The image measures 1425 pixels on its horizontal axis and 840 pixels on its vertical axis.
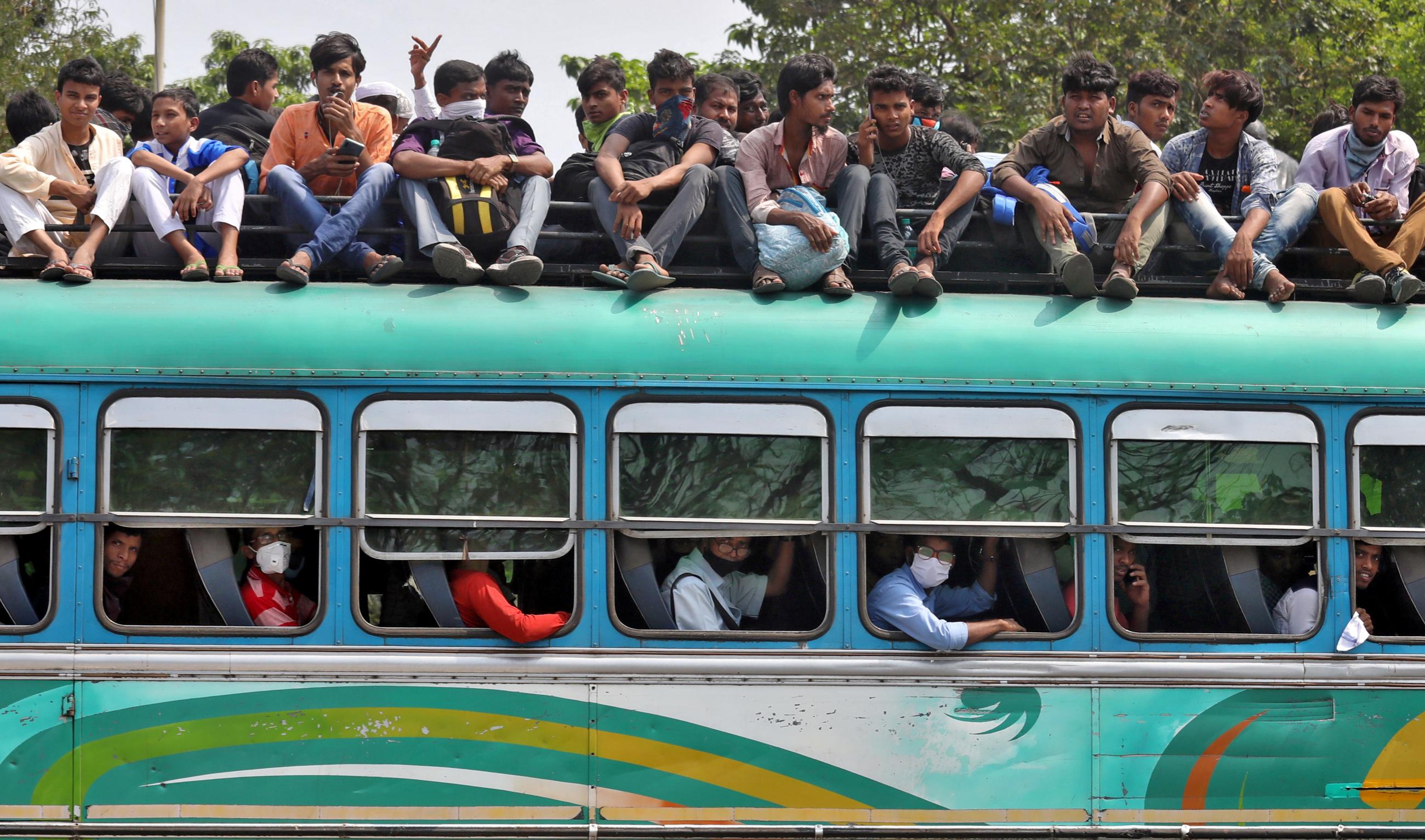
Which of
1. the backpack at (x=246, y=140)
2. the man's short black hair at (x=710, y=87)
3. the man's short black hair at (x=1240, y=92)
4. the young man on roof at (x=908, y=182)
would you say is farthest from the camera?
the man's short black hair at (x=710, y=87)

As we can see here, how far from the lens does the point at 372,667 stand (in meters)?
5.68

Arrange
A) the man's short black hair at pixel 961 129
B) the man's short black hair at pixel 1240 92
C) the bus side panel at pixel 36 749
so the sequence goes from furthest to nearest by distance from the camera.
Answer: the man's short black hair at pixel 961 129 < the man's short black hair at pixel 1240 92 < the bus side panel at pixel 36 749

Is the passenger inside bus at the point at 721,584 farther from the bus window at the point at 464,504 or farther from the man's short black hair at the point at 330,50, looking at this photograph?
the man's short black hair at the point at 330,50

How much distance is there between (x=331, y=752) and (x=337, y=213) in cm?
233

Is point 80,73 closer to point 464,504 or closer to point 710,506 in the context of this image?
point 464,504

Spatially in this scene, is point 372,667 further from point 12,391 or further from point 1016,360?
point 1016,360

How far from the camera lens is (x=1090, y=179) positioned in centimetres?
672

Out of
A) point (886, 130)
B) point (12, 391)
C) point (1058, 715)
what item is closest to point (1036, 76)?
point (886, 130)

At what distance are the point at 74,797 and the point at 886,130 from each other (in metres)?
4.54

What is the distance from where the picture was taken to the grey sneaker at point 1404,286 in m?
6.16

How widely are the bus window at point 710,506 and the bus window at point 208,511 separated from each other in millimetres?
1280

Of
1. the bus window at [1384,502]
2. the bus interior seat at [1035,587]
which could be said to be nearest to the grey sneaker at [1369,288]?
the bus window at [1384,502]

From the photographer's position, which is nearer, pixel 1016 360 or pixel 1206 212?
pixel 1016 360

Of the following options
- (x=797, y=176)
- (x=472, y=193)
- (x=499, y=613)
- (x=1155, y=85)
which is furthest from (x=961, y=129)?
(x=499, y=613)
